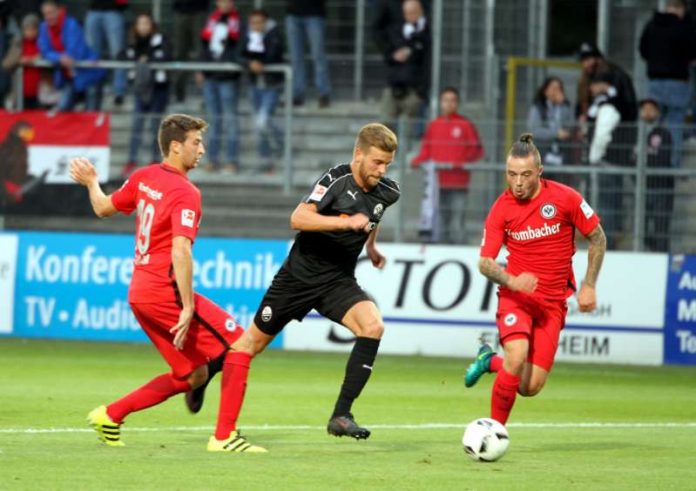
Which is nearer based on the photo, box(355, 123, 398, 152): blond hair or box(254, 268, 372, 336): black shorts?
box(355, 123, 398, 152): blond hair

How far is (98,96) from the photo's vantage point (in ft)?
77.4

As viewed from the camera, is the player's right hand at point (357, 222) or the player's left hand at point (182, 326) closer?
the player's right hand at point (357, 222)

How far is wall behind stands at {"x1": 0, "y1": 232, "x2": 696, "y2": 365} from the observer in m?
19.4

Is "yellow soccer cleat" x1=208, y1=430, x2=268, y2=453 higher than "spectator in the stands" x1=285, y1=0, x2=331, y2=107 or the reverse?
the reverse

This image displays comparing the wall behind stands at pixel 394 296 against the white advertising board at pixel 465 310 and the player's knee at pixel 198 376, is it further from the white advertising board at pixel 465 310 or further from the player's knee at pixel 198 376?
the player's knee at pixel 198 376

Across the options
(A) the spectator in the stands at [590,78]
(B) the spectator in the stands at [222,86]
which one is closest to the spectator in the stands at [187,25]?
(B) the spectator in the stands at [222,86]

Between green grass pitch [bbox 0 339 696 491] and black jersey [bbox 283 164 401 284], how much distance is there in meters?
1.19

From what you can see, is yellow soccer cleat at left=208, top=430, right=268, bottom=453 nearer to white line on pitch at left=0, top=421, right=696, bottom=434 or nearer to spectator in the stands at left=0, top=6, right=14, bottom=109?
white line on pitch at left=0, top=421, right=696, bottom=434

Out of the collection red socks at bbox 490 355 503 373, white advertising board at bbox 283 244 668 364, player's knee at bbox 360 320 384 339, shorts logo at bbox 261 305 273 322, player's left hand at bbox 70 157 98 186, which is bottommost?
white advertising board at bbox 283 244 668 364

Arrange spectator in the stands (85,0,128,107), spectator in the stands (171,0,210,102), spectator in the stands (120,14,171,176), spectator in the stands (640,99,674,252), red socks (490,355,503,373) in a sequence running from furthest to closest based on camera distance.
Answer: spectator in the stands (171,0,210,102)
spectator in the stands (85,0,128,107)
spectator in the stands (120,14,171,176)
spectator in the stands (640,99,674,252)
red socks (490,355,503,373)

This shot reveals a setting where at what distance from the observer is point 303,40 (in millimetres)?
24156

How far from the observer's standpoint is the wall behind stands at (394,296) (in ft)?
63.6

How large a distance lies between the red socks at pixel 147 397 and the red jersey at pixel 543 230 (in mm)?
2273

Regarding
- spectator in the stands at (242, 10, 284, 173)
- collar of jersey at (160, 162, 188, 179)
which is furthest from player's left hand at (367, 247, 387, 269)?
spectator in the stands at (242, 10, 284, 173)
